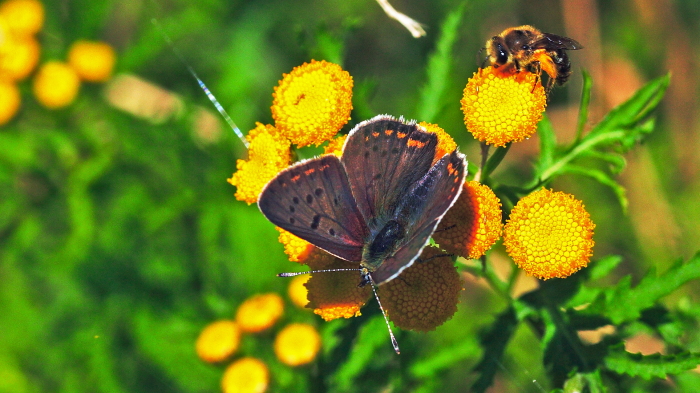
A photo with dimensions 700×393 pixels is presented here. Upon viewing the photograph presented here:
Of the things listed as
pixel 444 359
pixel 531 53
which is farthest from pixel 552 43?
pixel 444 359

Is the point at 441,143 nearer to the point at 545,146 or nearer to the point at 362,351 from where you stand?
the point at 545,146

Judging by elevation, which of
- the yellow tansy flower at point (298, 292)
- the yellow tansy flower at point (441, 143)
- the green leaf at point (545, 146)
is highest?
the yellow tansy flower at point (441, 143)

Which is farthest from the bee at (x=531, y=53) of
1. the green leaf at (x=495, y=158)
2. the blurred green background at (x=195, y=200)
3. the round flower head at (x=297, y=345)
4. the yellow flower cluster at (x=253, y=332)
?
the round flower head at (x=297, y=345)

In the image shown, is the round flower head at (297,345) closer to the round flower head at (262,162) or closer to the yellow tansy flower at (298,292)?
the yellow tansy flower at (298,292)

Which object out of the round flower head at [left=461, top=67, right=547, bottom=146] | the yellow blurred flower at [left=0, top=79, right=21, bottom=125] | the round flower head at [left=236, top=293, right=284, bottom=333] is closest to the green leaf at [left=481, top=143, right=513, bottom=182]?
the round flower head at [left=461, top=67, right=547, bottom=146]

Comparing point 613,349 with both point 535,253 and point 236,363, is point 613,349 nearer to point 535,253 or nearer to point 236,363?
point 535,253
